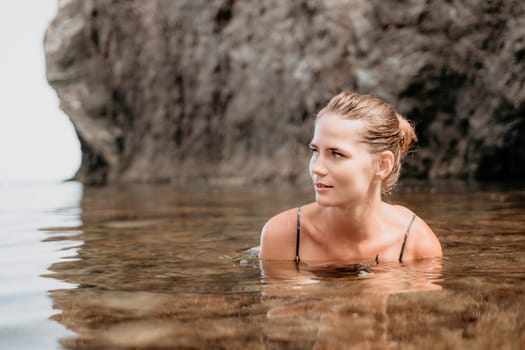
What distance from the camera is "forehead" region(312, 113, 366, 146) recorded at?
9.44 ft

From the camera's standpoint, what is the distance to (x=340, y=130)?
2.88 meters

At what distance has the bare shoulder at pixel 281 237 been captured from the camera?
128 inches

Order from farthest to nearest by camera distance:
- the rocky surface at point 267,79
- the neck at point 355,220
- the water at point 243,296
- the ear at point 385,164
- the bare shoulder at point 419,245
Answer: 1. the rocky surface at point 267,79
2. the bare shoulder at point 419,245
3. the neck at point 355,220
4. the ear at point 385,164
5. the water at point 243,296

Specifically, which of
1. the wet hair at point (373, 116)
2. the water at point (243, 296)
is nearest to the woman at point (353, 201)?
the wet hair at point (373, 116)

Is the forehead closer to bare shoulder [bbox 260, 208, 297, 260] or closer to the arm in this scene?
bare shoulder [bbox 260, 208, 297, 260]

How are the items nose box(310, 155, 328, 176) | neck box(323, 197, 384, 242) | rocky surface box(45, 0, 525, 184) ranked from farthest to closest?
rocky surface box(45, 0, 525, 184), neck box(323, 197, 384, 242), nose box(310, 155, 328, 176)

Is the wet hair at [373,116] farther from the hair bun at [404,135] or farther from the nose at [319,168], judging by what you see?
the nose at [319,168]

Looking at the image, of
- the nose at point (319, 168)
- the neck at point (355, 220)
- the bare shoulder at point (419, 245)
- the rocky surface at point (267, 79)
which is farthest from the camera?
the rocky surface at point (267, 79)

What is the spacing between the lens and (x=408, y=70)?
12.5 metres

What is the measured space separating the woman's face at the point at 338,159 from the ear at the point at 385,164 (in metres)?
0.08

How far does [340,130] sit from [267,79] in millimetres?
12880

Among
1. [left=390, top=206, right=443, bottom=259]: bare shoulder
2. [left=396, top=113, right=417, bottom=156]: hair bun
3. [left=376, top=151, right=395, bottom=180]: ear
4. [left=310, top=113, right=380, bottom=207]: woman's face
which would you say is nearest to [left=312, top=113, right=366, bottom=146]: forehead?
[left=310, top=113, right=380, bottom=207]: woman's face

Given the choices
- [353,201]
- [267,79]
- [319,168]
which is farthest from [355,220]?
[267,79]

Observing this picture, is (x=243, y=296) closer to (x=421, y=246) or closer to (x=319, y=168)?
(x=319, y=168)
